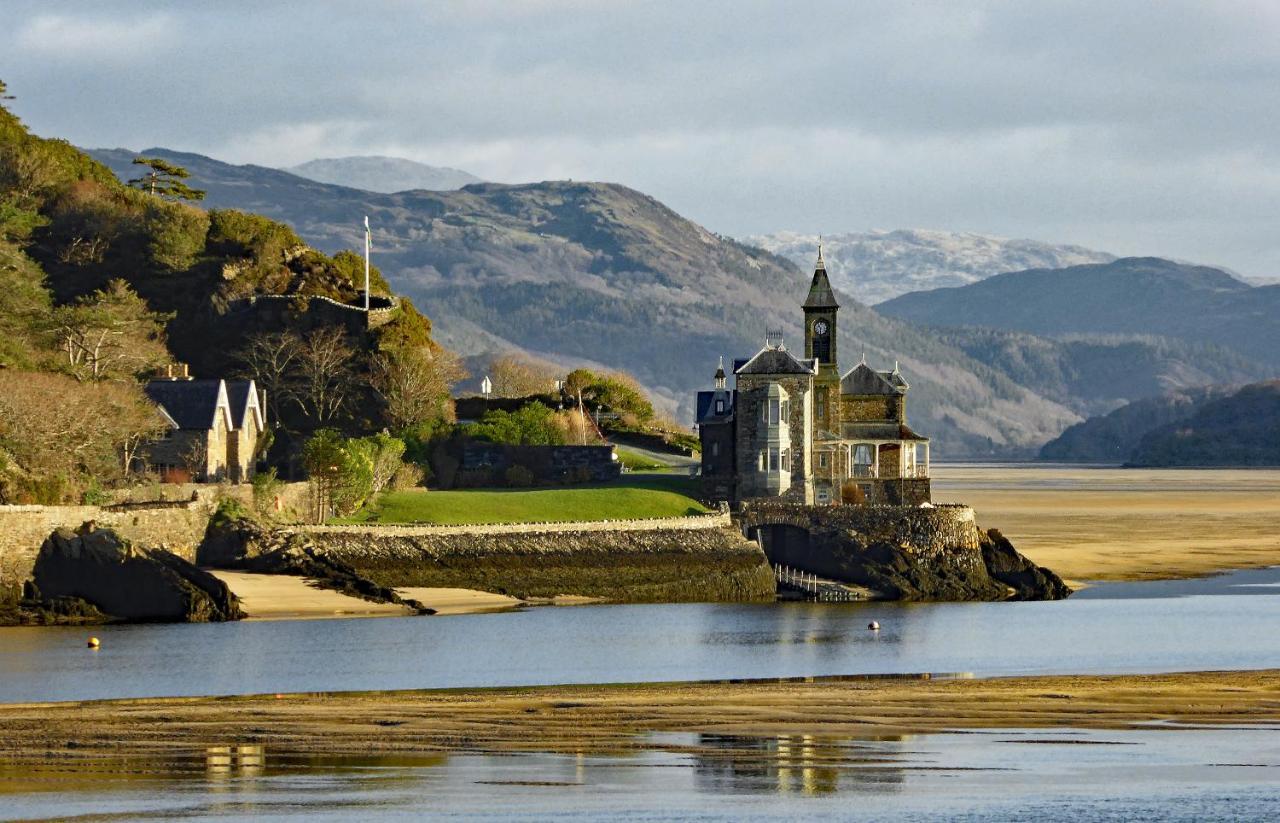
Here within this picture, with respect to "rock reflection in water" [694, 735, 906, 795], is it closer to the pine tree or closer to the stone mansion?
the stone mansion

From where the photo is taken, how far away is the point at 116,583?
73062 mm

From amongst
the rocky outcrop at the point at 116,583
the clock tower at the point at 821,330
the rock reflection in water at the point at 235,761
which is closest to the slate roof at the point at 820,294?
the clock tower at the point at 821,330

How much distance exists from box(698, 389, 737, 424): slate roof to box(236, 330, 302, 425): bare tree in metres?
23.0

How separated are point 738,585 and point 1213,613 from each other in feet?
63.6

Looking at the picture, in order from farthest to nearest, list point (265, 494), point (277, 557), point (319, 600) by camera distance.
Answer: point (265, 494)
point (277, 557)
point (319, 600)

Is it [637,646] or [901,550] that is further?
[901,550]

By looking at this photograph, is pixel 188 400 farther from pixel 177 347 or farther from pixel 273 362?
pixel 177 347

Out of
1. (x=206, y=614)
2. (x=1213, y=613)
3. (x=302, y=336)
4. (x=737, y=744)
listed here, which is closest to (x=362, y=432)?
(x=302, y=336)

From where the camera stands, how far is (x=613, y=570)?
8431cm

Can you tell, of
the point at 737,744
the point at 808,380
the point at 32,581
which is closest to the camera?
the point at 737,744

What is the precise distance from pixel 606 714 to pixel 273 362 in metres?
64.4

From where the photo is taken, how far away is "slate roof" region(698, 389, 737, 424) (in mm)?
96562

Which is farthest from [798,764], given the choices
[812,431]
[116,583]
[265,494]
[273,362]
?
[273,362]

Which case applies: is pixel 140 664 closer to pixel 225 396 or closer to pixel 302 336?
pixel 225 396
